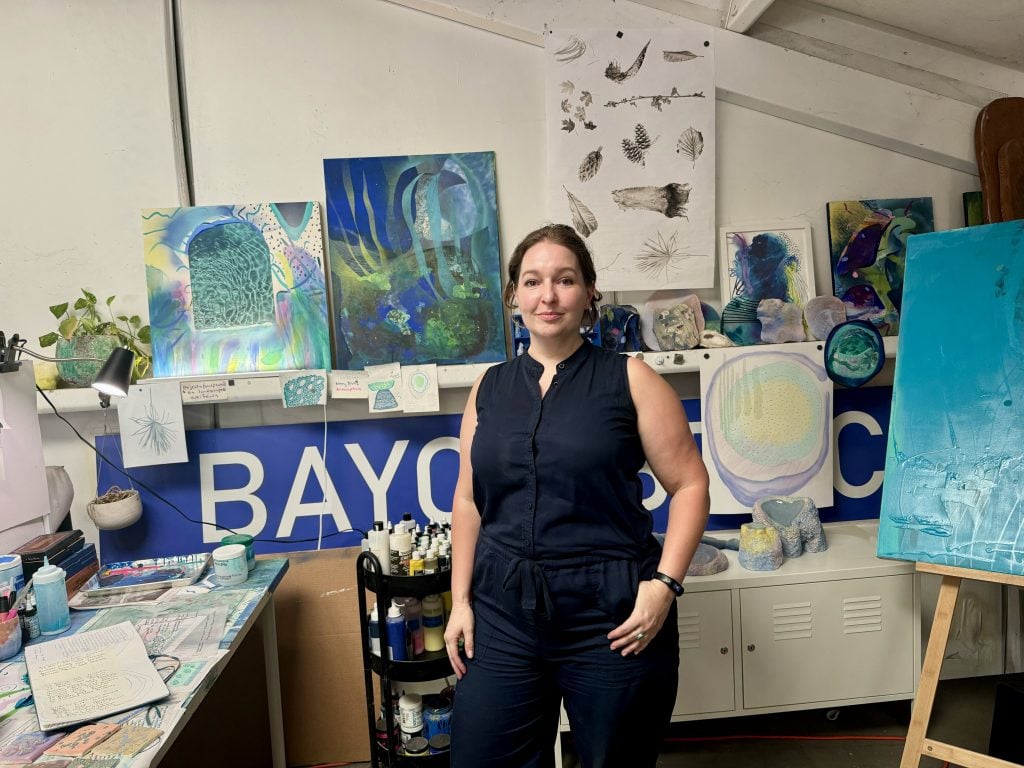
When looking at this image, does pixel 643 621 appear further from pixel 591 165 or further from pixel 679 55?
pixel 679 55

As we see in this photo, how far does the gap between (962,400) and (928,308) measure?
272 millimetres

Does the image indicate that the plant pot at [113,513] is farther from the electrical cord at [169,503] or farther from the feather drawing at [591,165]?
the feather drawing at [591,165]

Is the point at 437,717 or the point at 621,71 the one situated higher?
the point at 621,71

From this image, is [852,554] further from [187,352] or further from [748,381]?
[187,352]

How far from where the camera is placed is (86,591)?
5.65 feet

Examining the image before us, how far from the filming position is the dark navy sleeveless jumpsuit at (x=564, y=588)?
125 centimetres

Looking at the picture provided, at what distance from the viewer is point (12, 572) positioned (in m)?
1.44

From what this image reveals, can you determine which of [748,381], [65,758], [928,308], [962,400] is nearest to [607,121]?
[748,381]

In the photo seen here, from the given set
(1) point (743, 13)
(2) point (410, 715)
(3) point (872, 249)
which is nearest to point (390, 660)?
(2) point (410, 715)

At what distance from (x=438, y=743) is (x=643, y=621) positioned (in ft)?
2.97

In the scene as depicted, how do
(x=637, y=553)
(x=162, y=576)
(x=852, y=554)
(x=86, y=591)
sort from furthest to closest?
(x=852, y=554)
(x=162, y=576)
(x=86, y=591)
(x=637, y=553)

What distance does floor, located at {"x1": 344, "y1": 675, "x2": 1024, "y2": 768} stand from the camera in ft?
6.86

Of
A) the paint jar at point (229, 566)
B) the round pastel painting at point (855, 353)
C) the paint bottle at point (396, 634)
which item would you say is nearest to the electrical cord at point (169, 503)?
the paint jar at point (229, 566)

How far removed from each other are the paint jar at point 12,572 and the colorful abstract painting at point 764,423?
6.41ft
